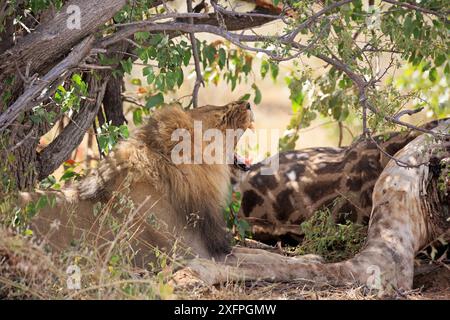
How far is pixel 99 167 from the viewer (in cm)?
483

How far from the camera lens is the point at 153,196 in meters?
4.74

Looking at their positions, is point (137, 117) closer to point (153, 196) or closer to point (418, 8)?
point (153, 196)

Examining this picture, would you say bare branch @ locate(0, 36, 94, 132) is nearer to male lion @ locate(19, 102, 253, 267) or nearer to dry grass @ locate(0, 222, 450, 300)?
male lion @ locate(19, 102, 253, 267)

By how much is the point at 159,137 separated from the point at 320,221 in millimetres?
1705

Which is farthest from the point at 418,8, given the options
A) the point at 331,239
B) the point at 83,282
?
the point at 83,282

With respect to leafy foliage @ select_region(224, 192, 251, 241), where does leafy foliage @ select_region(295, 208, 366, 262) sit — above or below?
below

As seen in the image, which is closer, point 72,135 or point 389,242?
point 389,242

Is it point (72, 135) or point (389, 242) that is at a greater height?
point (72, 135)

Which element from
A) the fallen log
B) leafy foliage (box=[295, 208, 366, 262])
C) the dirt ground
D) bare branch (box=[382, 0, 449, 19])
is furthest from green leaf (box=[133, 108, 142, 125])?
the dirt ground

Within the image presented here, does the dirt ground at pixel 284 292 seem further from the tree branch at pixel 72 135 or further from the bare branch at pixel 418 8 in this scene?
the tree branch at pixel 72 135

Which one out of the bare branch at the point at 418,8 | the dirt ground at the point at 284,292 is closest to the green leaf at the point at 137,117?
the bare branch at the point at 418,8

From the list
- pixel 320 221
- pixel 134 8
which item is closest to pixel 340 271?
pixel 320 221

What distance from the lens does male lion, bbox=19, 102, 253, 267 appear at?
4.60 m
